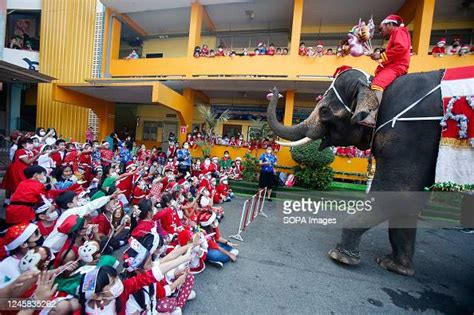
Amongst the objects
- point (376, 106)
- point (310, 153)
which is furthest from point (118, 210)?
point (310, 153)

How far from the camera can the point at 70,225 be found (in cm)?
262

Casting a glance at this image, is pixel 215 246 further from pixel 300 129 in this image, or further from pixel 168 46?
pixel 168 46

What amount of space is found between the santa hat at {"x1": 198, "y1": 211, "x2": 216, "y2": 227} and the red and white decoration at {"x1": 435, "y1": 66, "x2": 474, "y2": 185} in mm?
2848

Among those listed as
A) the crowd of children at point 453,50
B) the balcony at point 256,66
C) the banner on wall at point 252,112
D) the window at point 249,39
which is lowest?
the banner on wall at point 252,112

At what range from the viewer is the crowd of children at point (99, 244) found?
175 centimetres

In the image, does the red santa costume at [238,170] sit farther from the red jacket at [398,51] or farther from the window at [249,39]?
the window at [249,39]

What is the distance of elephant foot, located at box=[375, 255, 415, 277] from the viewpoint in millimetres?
3234

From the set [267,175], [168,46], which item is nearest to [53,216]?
[267,175]

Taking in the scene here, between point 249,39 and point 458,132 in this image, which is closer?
point 458,132

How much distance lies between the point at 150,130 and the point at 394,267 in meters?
14.1

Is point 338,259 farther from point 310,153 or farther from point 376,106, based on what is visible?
point 310,153

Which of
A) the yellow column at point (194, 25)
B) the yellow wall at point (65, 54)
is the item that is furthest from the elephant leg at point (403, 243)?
the yellow wall at point (65, 54)

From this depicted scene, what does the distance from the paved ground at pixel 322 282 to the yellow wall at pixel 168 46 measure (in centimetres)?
1242

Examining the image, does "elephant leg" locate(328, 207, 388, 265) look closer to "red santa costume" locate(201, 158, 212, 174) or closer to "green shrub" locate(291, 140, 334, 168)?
"green shrub" locate(291, 140, 334, 168)
